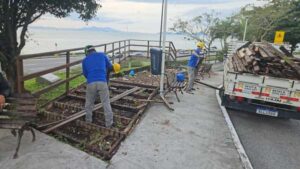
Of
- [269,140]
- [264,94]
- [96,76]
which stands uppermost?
[96,76]

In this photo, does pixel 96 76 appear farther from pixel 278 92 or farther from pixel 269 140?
pixel 278 92

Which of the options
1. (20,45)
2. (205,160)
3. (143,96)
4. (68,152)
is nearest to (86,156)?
(68,152)

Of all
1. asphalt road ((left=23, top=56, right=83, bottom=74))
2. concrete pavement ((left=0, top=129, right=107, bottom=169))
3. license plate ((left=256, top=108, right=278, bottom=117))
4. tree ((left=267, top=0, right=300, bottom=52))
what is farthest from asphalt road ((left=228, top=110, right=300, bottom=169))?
tree ((left=267, top=0, right=300, bottom=52))

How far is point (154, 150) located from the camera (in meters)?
4.11

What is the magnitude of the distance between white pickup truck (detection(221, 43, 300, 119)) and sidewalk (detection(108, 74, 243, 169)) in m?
0.77

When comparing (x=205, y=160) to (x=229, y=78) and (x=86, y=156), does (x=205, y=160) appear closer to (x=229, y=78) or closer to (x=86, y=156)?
(x=86, y=156)

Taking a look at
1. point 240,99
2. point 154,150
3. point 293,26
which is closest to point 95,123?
point 154,150

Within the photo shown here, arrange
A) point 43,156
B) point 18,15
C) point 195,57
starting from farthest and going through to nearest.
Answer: point 195,57
point 18,15
point 43,156

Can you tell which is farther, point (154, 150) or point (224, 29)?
point (224, 29)

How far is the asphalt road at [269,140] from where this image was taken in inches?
171

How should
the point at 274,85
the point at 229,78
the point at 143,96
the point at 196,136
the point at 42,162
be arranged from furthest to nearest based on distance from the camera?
the point at 143,96
the point at 229,78
the point at 274,85
the point at 196,136
the point at 42,162

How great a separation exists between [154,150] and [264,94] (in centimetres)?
345

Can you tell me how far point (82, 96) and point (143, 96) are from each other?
1.77m

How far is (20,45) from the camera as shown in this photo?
6.24m
